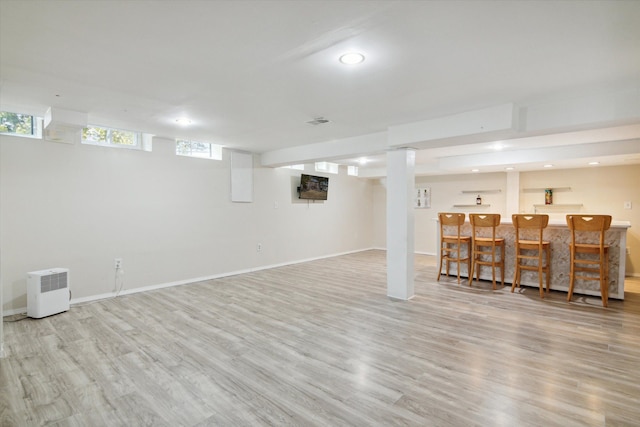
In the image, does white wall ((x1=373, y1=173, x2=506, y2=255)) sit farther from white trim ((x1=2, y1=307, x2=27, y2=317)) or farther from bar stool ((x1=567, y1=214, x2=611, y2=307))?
white trim ((x1=2, y1=307, x2=27, y2=317))

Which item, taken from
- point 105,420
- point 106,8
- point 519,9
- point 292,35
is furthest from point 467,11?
point 105,420

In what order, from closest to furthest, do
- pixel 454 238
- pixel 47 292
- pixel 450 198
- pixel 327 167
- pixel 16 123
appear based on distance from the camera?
1. pixel 47 292
2. pixel 16 123
3. pixel 454 238
4. pixel 327 167
5. pixel 450 198

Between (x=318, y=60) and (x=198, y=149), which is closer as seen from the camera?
(x=318, y=60)

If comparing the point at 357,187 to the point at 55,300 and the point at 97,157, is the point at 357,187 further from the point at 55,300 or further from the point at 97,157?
the point at 55,300

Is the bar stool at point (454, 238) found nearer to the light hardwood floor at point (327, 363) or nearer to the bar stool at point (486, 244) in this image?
the bar stool at point (486, 244)

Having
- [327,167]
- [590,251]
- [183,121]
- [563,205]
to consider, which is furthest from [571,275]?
[183,121]

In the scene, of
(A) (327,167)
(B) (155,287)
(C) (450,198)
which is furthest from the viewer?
(C) (450,198)

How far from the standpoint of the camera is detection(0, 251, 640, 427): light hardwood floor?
79.7 inches

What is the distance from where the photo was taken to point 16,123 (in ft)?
12.8

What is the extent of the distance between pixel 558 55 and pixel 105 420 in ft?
13.0

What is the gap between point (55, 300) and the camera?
3850 mm

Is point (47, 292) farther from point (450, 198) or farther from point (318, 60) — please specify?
point (450, 198)

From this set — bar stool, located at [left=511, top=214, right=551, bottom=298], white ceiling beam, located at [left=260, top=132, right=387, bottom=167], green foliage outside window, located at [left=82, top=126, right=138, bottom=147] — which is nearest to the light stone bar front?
bar stool, located at [left=511, top=214, right=551, bottom=298]

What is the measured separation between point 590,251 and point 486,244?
1.30m
